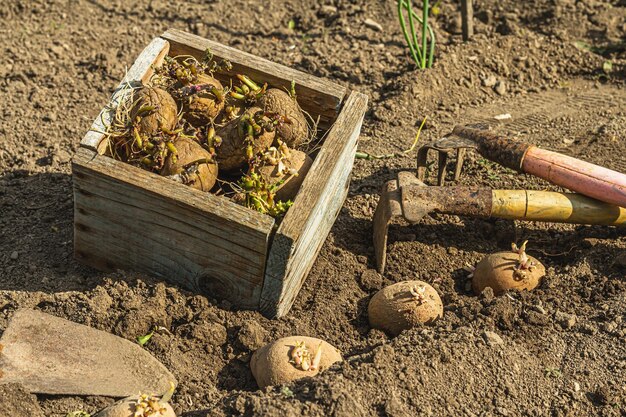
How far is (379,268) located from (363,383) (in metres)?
0.91

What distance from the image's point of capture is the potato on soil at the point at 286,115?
12.6ft

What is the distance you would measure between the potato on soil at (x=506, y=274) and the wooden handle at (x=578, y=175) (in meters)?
0.45

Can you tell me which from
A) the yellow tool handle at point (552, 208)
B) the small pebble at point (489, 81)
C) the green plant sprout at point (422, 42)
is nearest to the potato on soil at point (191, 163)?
the yellow tool handle at point (552, 208)

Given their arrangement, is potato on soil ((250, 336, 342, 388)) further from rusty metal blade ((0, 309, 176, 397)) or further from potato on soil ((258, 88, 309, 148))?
potato on soil ((258, 88, 309, 148))

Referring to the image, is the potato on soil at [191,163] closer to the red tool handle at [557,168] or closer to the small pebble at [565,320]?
the red tool handle at [557,168]

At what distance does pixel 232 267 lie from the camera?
3.62 meters

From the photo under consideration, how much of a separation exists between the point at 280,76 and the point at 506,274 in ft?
4.54

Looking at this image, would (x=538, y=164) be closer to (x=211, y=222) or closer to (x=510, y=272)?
(x=510, y=272)

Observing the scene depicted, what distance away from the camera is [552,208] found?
13.1ft

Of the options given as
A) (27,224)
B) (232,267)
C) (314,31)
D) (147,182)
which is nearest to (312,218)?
(232,267)

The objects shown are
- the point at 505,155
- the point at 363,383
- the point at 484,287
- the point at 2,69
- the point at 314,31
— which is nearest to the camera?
the point at 363,383

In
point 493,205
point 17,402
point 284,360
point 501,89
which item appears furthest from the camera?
point 501,89

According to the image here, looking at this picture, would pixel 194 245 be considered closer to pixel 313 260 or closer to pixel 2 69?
pixel 313 260

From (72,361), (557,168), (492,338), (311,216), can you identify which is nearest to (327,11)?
(557,168)
